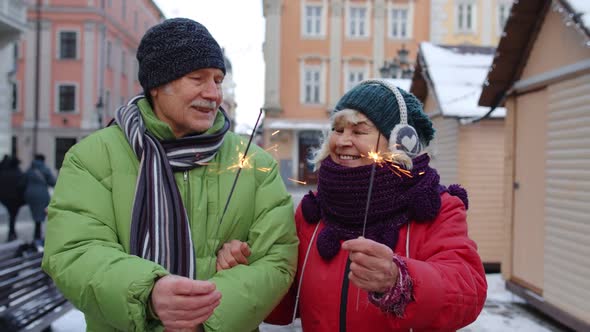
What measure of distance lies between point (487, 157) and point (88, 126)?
28.9 m

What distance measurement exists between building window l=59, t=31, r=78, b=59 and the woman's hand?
35.0 m

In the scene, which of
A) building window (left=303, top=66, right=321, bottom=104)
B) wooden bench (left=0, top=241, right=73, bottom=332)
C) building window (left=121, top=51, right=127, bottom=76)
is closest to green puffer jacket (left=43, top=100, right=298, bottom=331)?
wooden bench (left=0, top=241, right=73, bottom=332)

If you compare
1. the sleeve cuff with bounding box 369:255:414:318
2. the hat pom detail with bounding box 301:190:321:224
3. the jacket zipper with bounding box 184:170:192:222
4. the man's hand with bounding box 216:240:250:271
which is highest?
the jacket zipper with bounding box 184:170:192:222

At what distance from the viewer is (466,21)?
98.1 ft

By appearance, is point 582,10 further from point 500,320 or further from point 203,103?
point 203,103

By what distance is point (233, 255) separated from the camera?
1775 millimetres

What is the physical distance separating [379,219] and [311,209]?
0.34m

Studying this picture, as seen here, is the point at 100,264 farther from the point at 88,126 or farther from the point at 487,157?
the point at 88,126

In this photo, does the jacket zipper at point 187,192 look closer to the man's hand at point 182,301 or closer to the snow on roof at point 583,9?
the man's hand at point 182,301

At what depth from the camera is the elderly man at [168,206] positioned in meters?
1.58

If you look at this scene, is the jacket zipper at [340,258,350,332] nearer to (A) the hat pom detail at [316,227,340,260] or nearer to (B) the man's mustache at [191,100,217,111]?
(A) the hat pom detail at [316,227,340,260]

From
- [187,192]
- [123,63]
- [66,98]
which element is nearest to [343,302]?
[187,192]

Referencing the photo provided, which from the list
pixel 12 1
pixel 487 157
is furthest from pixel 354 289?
pixel 12 1

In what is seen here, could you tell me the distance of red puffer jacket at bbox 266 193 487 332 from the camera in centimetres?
164
